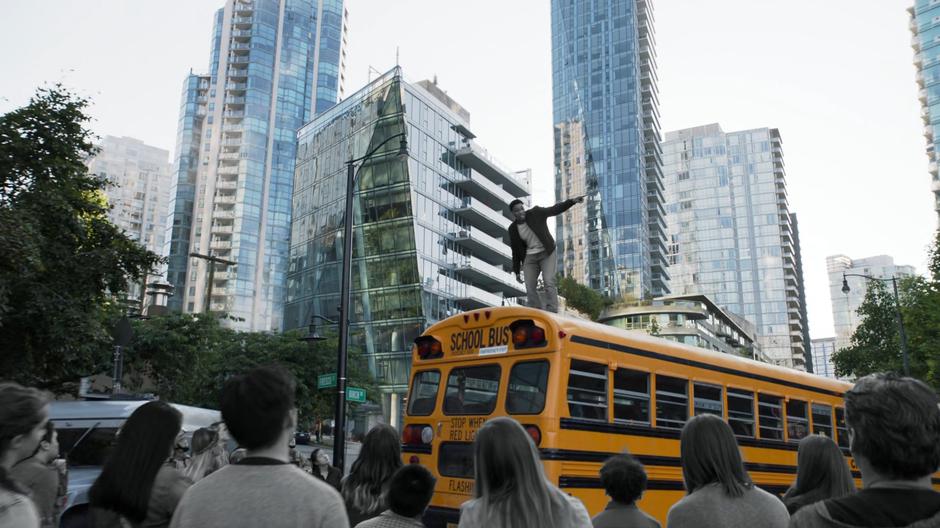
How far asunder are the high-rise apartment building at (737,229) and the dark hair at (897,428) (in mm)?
151014

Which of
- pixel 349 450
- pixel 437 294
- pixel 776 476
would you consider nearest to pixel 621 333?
pixel 776 476

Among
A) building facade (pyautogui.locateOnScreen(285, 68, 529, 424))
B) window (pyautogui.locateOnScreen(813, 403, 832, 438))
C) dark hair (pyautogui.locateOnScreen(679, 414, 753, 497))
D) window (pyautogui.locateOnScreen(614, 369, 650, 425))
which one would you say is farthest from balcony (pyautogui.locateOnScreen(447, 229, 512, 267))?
dark hair (pyautogui.locateOnScreen(679, 414, 753, 497))

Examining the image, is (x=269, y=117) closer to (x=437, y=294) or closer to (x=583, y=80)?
(x=583, y=80)

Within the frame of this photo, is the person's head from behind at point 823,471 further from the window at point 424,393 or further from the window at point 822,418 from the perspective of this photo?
the window at point 822,418

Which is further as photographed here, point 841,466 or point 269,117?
point 269,117

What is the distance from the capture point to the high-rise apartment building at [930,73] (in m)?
79.4

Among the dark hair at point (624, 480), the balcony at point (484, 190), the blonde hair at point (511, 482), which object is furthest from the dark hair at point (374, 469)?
the balcony at point (484, 190)

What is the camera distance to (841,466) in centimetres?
439

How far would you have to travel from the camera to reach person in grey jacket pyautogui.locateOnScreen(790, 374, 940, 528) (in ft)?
7.48

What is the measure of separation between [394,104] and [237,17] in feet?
234

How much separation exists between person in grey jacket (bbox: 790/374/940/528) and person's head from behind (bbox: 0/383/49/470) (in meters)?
3.22

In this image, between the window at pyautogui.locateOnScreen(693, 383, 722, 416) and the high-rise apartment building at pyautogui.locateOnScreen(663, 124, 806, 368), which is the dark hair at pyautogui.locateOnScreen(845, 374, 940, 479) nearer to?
the window at pyautogui.locateOnScreen(693, 383, 722, 416)

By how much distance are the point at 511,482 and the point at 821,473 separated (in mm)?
2201

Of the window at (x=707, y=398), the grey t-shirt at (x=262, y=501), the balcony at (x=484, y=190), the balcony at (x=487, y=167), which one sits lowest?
the grey t-shirt at (x=262, y=501)
